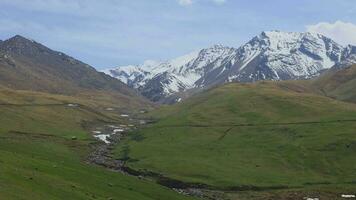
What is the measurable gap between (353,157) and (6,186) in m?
108

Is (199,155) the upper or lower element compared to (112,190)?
upper

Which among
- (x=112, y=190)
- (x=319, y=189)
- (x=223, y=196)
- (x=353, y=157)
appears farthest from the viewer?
(x=353, y=157)

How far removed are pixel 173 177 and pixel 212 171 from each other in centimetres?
1031

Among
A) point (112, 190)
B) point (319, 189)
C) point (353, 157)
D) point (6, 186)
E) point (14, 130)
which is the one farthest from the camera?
point (14, 130)

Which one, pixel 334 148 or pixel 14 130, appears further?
pixel 14 130

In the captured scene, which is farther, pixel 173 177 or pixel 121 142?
pixel 121 142

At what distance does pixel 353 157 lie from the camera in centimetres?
14688

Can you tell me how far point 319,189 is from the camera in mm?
118625

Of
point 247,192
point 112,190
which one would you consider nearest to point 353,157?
point 247,192

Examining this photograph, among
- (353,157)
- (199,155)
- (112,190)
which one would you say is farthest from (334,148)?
(112,190)

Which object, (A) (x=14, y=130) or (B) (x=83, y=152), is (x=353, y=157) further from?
(A) (x=14, y=130)

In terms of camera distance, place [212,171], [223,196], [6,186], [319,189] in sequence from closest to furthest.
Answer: [6,186] → [223,196] → [319,189] → [212,171]

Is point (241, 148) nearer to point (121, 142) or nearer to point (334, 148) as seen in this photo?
point (334, 148)

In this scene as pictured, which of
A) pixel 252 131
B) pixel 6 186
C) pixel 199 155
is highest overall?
pixel 252 131
